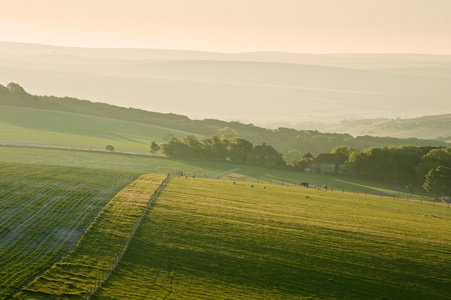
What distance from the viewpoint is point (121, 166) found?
105500mm

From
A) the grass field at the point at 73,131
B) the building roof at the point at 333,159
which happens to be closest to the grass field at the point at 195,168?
the building roof at the point at 333,159

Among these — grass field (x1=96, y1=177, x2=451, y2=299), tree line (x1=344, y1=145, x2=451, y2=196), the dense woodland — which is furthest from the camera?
the dense woodland

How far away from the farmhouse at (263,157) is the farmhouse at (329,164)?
8924 mm

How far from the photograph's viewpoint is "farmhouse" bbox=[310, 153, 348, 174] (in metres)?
121

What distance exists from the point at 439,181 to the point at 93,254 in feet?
252

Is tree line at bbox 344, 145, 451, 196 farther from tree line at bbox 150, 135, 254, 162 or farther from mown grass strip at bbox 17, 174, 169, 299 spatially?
mown grass strip at bbox 17, 174, 169, 299

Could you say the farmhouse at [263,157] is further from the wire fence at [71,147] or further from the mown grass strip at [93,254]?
the mown grass strip at [93,254]

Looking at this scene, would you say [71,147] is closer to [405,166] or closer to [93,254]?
[405,166]

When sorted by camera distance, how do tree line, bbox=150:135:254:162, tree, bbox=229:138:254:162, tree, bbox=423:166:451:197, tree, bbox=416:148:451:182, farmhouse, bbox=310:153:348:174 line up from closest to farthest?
tree, bbox=423:166:451:197
tree, bbox=416:148:451:182
farmhouse, bbox=310:153:348:174
tree line, bbox=150:135:254:162
tree, bbox=229:138:254:162

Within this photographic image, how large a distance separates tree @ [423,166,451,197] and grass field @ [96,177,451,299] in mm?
28012

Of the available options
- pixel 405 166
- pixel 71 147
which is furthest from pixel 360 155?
pixel 71 147

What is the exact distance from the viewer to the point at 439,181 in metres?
99.1

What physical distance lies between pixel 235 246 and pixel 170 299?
13.8 m

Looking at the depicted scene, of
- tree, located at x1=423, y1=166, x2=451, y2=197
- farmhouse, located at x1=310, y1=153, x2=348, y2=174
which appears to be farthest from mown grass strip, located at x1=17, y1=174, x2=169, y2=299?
farmhouse, located at x1=310, y1=153, x2=348, y2=174
